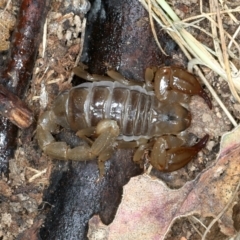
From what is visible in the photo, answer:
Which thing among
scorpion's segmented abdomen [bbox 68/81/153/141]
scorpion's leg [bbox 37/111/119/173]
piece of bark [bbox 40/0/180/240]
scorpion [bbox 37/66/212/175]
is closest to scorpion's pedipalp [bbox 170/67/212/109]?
scorpion [bbox 37/66/212/175]

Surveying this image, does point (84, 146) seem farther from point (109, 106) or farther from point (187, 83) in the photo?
point (187, 83)

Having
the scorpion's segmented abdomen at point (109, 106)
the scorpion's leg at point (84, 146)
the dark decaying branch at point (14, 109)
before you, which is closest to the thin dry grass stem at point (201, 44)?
the scorpion's segmented abdomen at point (109, 106)

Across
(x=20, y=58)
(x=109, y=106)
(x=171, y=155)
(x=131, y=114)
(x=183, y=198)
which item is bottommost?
(x=183, y=198)

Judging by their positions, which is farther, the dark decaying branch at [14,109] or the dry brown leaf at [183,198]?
the dry brown leaf at [183,198]

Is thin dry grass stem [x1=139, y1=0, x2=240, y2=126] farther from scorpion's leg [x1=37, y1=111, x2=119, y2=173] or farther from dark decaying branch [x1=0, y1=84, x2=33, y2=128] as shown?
dark decaying branch [x1=0, y1=84, x2=33, y2=128]

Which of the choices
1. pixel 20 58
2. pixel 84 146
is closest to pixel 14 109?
pixel 20 58

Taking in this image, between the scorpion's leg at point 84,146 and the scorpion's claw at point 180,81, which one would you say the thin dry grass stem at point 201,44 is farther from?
the scorpion's leg at point 84,146

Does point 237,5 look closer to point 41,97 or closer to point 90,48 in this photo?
point 90,48
